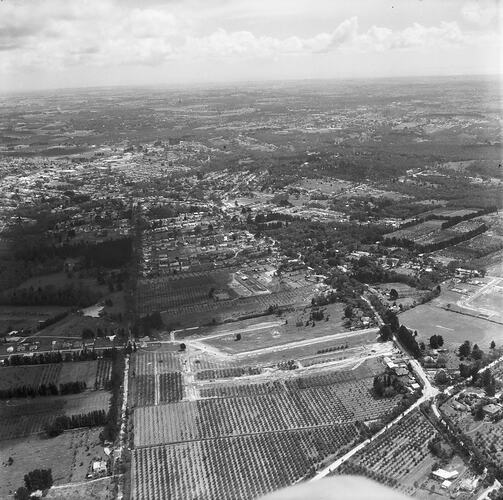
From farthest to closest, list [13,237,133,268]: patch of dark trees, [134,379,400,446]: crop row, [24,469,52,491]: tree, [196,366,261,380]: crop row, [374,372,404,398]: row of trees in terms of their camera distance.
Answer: [13,237,133,268]: patch of dark trees
[196,366,261,380]: crop row
[374,372,404,398]: row of trees
[134,379,400,446]: crop row
[24,469,52,491]: tree

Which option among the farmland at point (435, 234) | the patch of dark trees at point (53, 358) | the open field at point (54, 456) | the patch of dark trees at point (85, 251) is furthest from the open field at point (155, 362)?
the farmland at point (435, 234)

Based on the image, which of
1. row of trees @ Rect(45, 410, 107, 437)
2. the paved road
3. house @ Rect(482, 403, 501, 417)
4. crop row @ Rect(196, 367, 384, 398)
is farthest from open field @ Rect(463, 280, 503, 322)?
row of trees @ Rect(45, 410, 107, 437)

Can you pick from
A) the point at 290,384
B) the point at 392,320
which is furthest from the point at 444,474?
the point at 392,320

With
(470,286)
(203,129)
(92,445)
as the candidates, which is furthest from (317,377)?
(203,129)

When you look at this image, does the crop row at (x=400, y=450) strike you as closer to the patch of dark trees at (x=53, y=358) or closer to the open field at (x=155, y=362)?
the open field at (x=155, y=362)

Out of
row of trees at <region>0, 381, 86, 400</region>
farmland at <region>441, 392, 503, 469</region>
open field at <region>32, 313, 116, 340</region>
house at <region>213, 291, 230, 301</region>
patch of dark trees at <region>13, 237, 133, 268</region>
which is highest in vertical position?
patch of dark trees at <region>13, 237, 133, 268</region>

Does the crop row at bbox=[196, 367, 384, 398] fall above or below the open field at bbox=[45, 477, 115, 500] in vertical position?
below

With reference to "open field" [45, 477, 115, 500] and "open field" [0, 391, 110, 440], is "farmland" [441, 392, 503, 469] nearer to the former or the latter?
"open field" [45, 477, 115, 500]

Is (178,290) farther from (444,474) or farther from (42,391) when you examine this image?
(444,474)
